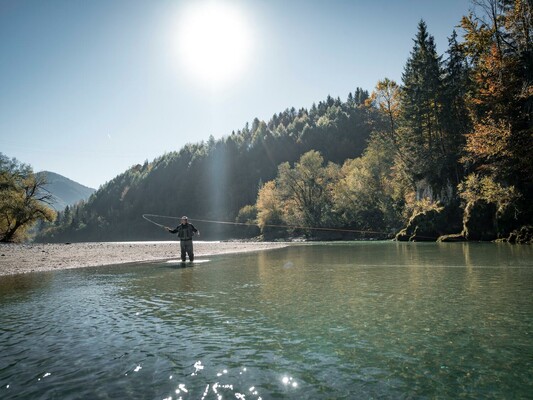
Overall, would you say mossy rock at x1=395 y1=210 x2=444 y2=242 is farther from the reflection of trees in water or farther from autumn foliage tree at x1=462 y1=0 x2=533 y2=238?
the reflection of trees in water

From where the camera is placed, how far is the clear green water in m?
4.27

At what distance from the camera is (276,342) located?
600 cm

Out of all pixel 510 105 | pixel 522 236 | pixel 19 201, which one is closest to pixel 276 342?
pixel 522 236

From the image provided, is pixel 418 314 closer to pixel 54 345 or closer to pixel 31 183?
pixel 54 345

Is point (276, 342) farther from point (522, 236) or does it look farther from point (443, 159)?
point (443, 159)

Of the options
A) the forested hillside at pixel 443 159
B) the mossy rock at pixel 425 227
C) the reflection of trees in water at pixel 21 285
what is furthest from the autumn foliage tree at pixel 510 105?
the reflection of trees in water at pixel 21 285

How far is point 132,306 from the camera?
30.5 ft

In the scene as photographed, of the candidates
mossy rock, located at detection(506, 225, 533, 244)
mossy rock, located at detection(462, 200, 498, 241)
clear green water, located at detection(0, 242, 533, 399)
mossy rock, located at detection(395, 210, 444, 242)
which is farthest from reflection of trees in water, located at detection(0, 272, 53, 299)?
mossy rock, located at detection(395, 210, 444, 242)

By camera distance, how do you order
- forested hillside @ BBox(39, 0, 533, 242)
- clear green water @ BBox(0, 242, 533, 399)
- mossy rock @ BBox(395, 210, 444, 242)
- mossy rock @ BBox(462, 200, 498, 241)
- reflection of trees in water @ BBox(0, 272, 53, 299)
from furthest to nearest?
1. mossy rock @ BBox(395, 210, 444, 242)
2. mossy rock @ BBox(462, 200, 498, 241)
3. forested hillside @ BBox(39, 0, 533, 242)
4. reflection of trees in water @ BBox(0, 272, 53, 299)
5. clear green water @ BBox(0, 242, 533, 399)

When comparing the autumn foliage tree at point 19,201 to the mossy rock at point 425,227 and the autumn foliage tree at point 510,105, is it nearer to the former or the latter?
the mossy rock at point 425,227

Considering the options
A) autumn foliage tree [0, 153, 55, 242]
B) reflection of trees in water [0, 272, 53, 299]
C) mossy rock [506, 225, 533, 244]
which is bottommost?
reflection of trees in water [0, 272, 53, 299]

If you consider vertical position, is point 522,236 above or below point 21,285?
above

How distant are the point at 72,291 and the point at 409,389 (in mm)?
11321

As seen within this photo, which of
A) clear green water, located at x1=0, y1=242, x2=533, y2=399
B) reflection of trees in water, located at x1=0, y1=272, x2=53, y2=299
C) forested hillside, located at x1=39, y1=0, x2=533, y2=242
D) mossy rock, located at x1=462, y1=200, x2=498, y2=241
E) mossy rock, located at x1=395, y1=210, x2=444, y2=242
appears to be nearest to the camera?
clear green water, located at x1=0, y1=242, x2=533, y2=399
